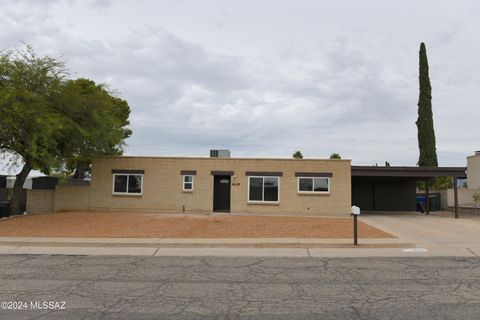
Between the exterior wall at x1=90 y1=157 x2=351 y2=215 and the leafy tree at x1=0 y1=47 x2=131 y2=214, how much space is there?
2.28 meters

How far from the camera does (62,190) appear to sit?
28312 mm

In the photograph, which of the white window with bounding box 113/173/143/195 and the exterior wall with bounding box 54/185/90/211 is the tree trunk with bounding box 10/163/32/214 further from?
the white window with bounding box 113/173/143/195

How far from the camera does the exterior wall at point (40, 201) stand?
27734mm

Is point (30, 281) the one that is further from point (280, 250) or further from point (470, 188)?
point (470, 188)

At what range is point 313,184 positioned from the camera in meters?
27.4

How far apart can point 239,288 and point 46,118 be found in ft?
54.0

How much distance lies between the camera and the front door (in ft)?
92.6

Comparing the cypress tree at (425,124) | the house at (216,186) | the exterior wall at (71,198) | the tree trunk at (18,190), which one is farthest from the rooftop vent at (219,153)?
the cypress tree at (425,124)

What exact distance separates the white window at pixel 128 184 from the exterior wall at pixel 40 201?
3965 mm

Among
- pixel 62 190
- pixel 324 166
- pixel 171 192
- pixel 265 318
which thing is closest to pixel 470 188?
pixel 324 166

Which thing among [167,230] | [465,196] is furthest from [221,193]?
[465,196]

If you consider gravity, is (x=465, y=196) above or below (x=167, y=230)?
above

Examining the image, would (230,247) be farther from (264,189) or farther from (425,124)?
(425,124)

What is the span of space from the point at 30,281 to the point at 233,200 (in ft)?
62.0
